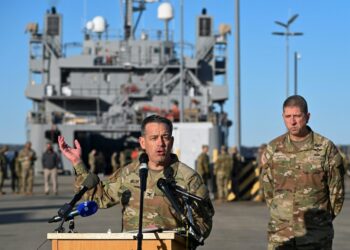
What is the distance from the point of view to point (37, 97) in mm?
Answer: 57938

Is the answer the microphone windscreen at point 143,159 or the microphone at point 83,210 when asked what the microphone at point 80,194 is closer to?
the microphone at point 83,210

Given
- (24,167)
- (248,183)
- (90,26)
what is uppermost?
(90,26)

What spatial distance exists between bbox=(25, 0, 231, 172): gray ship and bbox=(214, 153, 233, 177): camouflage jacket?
91.1ft

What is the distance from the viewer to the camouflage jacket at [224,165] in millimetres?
24938

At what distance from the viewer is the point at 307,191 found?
707cm

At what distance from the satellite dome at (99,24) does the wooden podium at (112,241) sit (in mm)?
55881

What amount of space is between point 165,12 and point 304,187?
52.0 m

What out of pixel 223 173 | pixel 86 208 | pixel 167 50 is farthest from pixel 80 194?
pixel 167 50

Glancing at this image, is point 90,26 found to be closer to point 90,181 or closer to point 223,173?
point 223,173

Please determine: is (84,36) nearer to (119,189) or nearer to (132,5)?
(132,5)

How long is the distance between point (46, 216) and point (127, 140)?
3798 cm

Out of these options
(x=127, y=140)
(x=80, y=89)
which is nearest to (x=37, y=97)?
(x=80, y=89)

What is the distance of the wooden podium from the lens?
4.96m

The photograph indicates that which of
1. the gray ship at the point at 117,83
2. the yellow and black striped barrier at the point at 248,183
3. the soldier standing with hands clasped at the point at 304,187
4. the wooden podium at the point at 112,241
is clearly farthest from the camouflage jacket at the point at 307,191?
the gray ship at the point at 117,83
